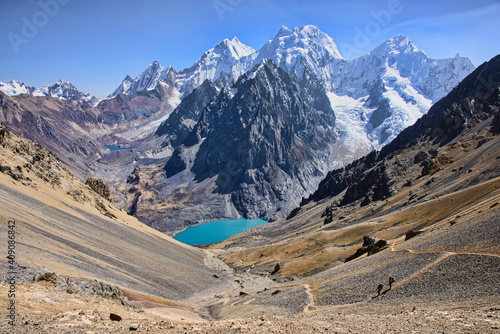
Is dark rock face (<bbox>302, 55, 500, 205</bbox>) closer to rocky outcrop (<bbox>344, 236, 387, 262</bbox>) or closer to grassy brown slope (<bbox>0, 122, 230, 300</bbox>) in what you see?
rocky outcrop (<bbox>344, 236, 387, 262</bbox>)

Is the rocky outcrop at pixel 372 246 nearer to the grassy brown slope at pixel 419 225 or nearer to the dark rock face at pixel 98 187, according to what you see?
the grassy brown slope at pixel 419 225

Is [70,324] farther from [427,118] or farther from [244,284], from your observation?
[427,118]

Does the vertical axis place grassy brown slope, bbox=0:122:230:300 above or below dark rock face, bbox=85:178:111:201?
below

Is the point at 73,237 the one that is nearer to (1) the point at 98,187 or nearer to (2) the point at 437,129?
(1) the point at 98,187

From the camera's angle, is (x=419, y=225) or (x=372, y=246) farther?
(x=419, y=225)

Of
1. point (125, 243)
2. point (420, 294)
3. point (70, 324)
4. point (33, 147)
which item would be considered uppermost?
point (33, 147)

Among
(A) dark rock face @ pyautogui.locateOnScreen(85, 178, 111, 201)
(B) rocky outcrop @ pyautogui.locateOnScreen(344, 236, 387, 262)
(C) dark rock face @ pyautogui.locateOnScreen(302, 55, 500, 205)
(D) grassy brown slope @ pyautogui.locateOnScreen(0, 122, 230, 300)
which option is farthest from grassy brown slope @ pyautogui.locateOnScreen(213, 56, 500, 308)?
(A) dark rock face @ pyautogui.locateOnScreen(85, 178, 111, 201)

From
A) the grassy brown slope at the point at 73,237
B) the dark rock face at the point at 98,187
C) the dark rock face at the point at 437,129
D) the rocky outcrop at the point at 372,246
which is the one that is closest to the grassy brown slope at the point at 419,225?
the dark rock face at the point at 437,129

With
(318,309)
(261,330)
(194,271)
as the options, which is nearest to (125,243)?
(194,271)

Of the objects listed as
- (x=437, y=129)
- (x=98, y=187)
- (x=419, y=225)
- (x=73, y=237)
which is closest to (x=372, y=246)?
(x=419, y=225)

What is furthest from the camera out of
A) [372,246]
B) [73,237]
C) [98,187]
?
[98,187]

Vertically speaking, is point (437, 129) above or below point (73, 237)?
above
